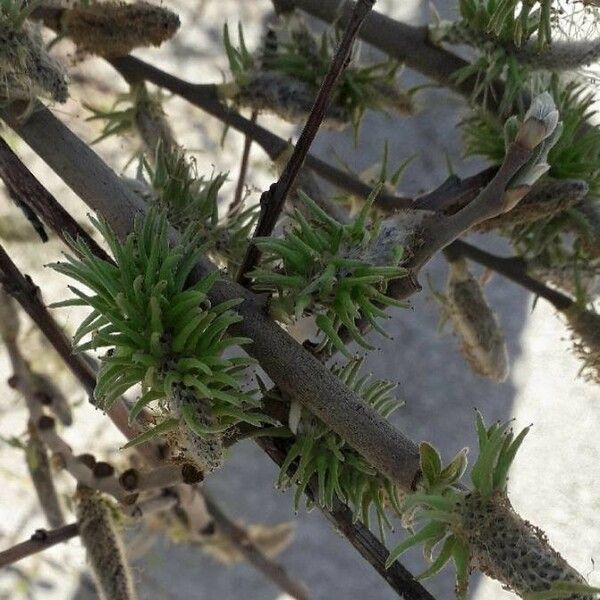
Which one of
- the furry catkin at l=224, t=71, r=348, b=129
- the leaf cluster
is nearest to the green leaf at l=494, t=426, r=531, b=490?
the leaf cluster

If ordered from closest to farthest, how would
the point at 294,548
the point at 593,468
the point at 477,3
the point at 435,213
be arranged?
the point at 435,213, the point at 477,3, the point at 593,468, the point at 294,548

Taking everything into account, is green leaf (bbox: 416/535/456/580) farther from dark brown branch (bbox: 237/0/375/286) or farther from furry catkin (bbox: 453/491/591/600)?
dark brown branch (bbox: 237/0/375/286)

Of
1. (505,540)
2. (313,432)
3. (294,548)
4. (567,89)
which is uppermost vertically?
(294,548)

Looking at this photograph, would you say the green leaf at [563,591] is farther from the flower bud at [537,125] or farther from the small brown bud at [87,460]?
the small brown bud at [87,460]

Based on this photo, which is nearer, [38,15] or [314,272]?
[314,272]

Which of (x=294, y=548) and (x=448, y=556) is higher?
(x=294, y=548)

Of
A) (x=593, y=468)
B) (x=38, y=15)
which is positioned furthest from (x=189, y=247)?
(x=593, y=468)

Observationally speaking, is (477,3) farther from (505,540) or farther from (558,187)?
(505,540)
